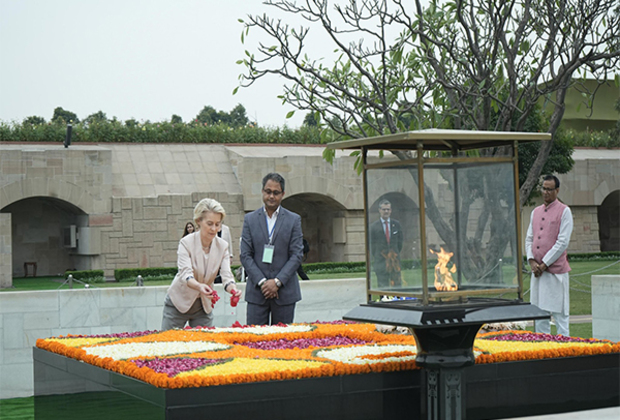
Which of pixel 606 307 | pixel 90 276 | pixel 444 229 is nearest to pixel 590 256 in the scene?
pixel 90 276

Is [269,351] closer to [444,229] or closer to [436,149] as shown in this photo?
[444,229]

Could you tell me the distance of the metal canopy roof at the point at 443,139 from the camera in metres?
4.21

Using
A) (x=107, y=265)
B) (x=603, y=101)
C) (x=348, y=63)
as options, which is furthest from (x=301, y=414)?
(x=603, y=101)

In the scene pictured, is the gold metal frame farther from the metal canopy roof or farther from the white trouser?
the white trouser

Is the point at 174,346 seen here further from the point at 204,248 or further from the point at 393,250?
the point at 393,250

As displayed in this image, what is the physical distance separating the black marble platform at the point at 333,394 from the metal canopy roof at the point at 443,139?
4.29 ft

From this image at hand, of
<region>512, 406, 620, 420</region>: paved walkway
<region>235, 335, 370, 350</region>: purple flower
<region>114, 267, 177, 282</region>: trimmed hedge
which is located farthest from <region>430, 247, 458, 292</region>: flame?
<region>114, 267, 177, 282</region>: trimmed hedge

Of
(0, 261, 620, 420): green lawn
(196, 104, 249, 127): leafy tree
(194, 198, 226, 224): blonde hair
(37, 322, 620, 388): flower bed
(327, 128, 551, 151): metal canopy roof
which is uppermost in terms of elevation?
(196, 104, 249, 127): leafy tree

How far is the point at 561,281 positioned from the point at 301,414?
428 cm

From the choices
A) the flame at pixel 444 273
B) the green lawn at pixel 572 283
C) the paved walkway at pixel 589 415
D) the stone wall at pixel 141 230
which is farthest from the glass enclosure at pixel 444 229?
the stone wall at pixel 141 230

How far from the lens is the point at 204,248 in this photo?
20.7ft

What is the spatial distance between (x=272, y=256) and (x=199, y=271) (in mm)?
654

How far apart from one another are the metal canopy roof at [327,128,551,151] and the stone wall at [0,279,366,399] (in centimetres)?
442

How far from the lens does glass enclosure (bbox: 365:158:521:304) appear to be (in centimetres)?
427
